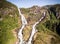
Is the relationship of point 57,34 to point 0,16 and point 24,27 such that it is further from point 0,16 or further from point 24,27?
point 0,16

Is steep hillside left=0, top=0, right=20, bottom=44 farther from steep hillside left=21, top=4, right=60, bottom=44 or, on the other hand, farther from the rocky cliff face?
steep hillside left=21, top=4, right=60, bottom=44

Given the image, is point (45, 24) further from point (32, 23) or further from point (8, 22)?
point (8, 22)

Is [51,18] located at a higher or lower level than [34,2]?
lower

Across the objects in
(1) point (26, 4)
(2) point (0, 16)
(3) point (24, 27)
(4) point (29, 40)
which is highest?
(1) point (26, 4)

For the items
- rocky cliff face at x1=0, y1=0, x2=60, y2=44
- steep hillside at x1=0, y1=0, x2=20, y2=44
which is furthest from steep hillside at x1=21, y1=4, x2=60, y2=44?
steep hillside at x1=0, y1=0, x2=20, y2=44

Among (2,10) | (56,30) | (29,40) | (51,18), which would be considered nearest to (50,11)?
(51,18)

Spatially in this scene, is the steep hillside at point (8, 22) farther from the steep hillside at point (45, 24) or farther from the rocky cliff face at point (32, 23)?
the steep hillside at point (45, 24)

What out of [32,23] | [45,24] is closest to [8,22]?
[32,23]

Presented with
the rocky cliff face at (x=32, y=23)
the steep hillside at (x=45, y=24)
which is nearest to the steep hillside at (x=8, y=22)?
the rocky cliff face at (x=32, y=23)
